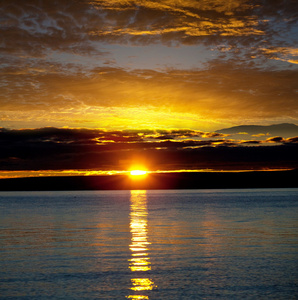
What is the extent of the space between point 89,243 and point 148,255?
8.54 m

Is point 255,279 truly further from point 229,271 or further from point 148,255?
point 148,255

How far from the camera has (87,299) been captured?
20094 millimetres

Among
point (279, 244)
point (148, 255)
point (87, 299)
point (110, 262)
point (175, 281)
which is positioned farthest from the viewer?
point (279, 244)

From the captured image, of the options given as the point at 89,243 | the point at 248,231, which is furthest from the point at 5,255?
the point at 248,231

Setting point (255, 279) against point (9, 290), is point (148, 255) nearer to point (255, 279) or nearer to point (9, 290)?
point (255, 279)

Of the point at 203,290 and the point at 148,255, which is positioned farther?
the point at 148,255

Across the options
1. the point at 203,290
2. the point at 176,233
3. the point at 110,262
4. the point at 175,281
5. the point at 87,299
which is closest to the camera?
the point at 87,299

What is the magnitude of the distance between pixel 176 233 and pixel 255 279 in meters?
22.0

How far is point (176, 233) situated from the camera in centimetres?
4559

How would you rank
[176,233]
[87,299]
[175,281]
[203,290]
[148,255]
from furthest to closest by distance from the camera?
[176,233] → [148,255] → [175,281] → [203,290] → [87,299]

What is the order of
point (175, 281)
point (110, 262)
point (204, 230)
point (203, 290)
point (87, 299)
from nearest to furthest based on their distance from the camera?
point (87, 299)
point (203, 290)
point (175, 281)
point (110, 262)
point (204, 230)

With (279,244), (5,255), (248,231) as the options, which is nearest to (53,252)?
(5,255)

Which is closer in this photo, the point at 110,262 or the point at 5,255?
the point at 110,262

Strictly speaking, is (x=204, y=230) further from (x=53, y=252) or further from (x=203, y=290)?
(x=203, y=290)
